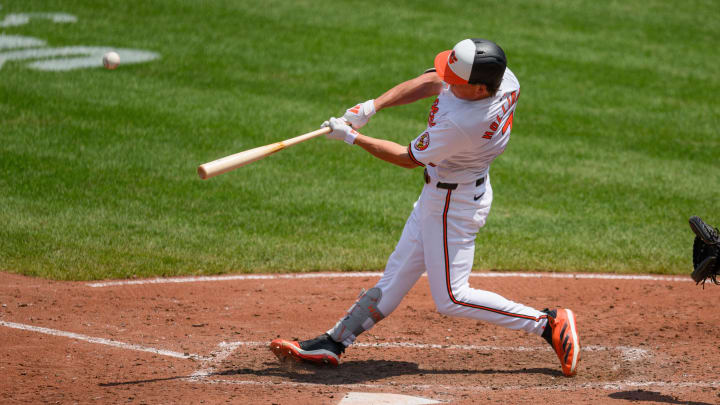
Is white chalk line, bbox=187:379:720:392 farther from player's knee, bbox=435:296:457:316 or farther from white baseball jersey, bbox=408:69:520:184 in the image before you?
white baseball jersey, bbox=408:69:520:184

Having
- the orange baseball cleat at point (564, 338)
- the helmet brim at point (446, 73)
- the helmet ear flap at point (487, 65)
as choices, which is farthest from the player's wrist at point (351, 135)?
the orange baseball cleat at point (564, 338)

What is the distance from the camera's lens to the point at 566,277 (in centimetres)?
727

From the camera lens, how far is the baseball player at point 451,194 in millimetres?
4711

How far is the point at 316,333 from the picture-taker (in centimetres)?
597

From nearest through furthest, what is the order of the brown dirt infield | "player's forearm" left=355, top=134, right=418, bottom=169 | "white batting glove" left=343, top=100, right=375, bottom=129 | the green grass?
the brown dirt infield, "player's forearm" left=355, top=134, right=418, bottom=169, "white batting glove" left=343, top=100, right=375, bottom=129, the green grass

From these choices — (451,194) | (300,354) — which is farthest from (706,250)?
(300,354)

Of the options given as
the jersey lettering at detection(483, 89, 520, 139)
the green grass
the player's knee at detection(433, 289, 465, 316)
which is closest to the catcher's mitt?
the jersey lettering at detection(483, 89, 520, 139)

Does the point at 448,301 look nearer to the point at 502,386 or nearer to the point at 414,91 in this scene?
the point at 502,386

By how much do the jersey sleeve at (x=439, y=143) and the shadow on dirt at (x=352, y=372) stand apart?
4.47 ft

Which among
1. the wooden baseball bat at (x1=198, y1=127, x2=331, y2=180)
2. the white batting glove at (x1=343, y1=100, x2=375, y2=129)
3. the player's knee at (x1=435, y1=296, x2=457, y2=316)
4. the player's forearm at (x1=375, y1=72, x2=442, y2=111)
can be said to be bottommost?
the player's knee at (x1=435, y1=296, x2=457, y2=316)

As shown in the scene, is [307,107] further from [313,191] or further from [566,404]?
[566,404]

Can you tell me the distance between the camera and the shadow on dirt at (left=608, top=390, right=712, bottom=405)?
175 inches

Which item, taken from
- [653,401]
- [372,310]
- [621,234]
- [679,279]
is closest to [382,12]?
[621,234]

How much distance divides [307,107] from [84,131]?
2.90 meters
